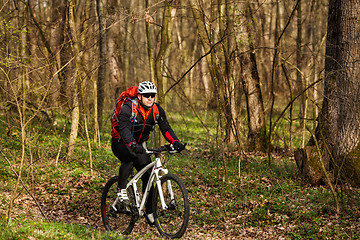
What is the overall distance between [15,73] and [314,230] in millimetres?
10378

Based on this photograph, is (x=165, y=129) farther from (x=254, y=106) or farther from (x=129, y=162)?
(x=254, y=106)

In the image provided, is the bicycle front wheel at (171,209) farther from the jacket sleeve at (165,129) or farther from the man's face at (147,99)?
the man's face at (147,99)

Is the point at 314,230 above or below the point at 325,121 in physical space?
below

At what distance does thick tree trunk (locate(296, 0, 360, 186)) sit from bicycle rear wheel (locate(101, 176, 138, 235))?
4474 millimetres

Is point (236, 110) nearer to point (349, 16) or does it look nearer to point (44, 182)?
point (349, 16)

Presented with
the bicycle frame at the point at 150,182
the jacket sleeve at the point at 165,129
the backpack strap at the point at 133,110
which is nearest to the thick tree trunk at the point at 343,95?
the jacket sleeve at the point at 165,129

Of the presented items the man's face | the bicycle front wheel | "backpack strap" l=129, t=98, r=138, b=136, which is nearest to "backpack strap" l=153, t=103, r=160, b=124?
the man's face

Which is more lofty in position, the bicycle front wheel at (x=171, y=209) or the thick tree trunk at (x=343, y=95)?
the thick tree trunk at (x=343, y=95)

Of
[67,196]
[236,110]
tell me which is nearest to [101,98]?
[236,110]

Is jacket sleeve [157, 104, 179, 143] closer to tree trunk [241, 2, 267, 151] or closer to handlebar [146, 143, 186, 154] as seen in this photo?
handlebar [146, 143, 186, 154]

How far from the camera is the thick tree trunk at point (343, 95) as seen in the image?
8.57 metres

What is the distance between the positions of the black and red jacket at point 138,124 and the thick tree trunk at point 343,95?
3914 millimetres

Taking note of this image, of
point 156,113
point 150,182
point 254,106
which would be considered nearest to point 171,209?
point 150,182

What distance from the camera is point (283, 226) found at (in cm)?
710
